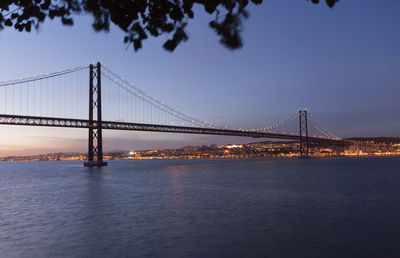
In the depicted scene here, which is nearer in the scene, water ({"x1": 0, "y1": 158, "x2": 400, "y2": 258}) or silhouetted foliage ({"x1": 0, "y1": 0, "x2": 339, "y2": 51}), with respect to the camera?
silhouetted foliage ({"x1": 0, "y1": 0, "x2": 339, "y2": 51})

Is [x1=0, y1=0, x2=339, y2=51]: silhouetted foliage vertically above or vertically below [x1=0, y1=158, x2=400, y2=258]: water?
above

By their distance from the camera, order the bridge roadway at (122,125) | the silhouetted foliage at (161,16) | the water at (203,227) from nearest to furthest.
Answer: the silhouetted foliage at (161,16) < the water at (203,227) < the bridge roadway at (122,125)

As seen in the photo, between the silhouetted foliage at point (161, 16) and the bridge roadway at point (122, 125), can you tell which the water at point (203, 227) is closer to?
the silhouetted foliage at point (161, 16)

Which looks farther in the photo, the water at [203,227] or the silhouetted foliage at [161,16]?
the water at [203,227]

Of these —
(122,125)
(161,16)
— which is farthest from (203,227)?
(122,125)

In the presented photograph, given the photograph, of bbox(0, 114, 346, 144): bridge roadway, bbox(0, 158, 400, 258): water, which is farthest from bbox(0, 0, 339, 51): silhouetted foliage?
bbox(0, 114, 346, 144): bridge roadway

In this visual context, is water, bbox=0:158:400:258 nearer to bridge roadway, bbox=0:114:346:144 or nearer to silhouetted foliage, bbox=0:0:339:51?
silhouetted foliage, bbox=0:0:339:51

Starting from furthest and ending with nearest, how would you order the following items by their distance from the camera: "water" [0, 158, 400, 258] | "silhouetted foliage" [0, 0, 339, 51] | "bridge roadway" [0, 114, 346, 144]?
1. "bridge roadway" [0, 114, 346, 144]
2. "water" [0, 158, 400, 258]
3. "silhouetted foliage" [0, 0, 339, 51]

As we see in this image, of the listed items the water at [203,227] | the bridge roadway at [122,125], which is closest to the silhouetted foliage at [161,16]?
the water at [203,227]

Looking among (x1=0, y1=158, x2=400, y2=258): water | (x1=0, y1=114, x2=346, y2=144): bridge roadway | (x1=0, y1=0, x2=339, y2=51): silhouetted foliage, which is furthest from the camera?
(x1=0, y1=114, x2=346, y2=144): bridge roadway

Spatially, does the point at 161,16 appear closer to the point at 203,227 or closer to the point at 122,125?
the point at 203,227

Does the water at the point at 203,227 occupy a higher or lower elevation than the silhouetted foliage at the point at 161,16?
lower

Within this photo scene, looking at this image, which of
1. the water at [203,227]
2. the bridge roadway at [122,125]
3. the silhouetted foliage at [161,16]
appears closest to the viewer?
the silhouetted foliage at [161,16]

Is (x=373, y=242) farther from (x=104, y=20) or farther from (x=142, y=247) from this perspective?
(x=104, y=20)
